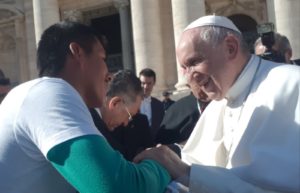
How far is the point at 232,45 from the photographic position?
9.09 ft

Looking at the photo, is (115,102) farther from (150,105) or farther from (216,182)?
(150,105)

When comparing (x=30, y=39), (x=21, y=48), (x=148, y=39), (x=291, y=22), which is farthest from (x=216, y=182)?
(x=21, y=48)

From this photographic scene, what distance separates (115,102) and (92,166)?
6.12 ft

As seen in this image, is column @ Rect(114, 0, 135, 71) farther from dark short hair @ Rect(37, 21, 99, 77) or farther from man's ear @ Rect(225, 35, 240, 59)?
dark short hair @ Rect(37, 21, 99, 77)

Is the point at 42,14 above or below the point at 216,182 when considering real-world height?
above

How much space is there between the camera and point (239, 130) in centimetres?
270

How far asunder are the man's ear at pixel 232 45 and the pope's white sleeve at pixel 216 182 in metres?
0.58

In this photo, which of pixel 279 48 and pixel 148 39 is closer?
pixel 279 48

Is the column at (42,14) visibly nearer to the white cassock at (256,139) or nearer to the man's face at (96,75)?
the white cassock at (256,139)

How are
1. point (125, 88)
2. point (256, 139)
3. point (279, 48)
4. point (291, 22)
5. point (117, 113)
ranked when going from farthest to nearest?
point (291, 22) → point (279, 48) → point (125, 88) → point (117, 113) → point (256, 139)

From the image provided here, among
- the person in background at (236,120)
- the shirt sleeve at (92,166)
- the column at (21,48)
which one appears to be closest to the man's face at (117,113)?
the person in background at (236,120)

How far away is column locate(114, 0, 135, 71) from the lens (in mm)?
22672

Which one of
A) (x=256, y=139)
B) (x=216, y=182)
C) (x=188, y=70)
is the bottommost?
(x=216, y=182)

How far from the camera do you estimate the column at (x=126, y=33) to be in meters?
22.7
